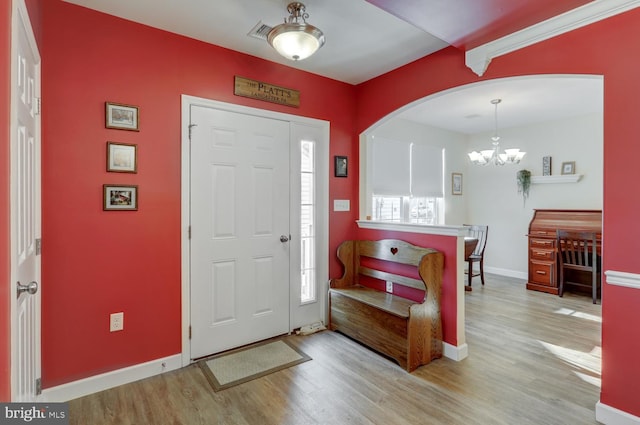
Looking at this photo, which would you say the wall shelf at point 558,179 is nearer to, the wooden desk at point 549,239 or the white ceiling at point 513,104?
the wooden desk at point 549,239

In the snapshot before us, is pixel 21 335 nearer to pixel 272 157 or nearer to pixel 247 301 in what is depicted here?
pixel 247 301

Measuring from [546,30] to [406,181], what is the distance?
10.4ft

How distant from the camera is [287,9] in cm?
220

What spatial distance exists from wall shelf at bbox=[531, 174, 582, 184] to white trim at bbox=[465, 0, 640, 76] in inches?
146

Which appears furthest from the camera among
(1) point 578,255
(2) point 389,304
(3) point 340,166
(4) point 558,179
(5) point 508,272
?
(5) point 508,272

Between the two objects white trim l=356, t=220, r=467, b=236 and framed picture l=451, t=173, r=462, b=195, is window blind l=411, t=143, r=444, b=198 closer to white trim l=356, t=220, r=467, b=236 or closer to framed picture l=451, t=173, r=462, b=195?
framed picture l=451, t=173, r=462, b=195

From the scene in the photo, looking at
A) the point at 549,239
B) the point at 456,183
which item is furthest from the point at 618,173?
the point at 456,183

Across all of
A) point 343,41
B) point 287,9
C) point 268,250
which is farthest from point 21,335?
point 343,41

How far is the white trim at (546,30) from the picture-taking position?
188 cm

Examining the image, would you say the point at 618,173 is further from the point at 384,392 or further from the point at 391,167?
the point at 391,167

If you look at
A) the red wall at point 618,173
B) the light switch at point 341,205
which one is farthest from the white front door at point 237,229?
the red wall at point 618,173

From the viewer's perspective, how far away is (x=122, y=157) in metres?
2.35

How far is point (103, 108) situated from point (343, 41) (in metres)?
1.95

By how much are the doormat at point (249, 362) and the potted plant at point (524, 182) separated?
4.96m
